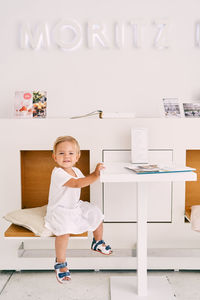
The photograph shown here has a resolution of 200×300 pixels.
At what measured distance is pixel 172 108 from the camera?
220cm

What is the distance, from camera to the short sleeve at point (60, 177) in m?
1.64

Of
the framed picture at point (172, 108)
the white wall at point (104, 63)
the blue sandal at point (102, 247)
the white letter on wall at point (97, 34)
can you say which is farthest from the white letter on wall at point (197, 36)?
the blue sandal at point (102, 247)

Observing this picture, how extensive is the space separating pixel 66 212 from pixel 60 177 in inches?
8.0

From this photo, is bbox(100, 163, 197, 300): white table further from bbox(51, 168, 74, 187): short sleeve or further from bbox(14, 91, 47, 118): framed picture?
bbox(14, 91, 47, 118): framed picture

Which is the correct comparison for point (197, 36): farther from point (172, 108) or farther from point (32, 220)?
point (32, 220)

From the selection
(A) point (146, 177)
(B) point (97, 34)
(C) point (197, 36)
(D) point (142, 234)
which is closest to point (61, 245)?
(D) point (142, 234)

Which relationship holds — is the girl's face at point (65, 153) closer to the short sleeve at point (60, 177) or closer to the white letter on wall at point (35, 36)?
the short sleeve at point (60, 177)

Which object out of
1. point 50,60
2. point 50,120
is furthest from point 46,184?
point 50,60

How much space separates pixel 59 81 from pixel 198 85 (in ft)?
3.91

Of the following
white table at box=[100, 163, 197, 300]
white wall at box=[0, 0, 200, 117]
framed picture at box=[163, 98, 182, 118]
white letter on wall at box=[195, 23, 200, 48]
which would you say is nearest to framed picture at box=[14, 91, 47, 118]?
white wall at box=[0, 0, 200, 117]

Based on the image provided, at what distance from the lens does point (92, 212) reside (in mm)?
1711

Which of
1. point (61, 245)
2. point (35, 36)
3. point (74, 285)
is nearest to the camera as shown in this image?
point (61, 245)

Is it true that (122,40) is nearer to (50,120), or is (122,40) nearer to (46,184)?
(50,120)

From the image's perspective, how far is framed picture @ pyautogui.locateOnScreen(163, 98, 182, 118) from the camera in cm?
218
